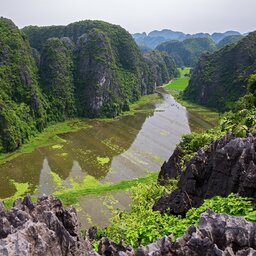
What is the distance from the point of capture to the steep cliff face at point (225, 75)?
114125 mm

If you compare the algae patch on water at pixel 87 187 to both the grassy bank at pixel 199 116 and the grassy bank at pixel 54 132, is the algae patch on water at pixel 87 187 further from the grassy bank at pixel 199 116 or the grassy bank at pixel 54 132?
the grassy bank at pixel 199 116

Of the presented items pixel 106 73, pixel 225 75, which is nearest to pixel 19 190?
pixel 106 73

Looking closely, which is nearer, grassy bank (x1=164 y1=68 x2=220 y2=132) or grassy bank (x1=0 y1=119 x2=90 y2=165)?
grassy bank (x1=0 y1=119 x2=90 y2=165)

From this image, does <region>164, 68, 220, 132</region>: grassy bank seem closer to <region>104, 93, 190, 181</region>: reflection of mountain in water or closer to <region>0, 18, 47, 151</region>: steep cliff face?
<region>104, 93, 190, 181</region>: reflection of mountain in water

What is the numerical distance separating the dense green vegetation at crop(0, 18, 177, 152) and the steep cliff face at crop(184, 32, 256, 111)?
2228cm

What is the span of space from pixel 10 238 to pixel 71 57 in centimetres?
11194

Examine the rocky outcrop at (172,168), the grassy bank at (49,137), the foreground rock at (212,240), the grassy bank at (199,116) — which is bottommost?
the grassy bank at (49,137)

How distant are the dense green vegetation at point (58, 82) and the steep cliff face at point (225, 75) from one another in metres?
22.3

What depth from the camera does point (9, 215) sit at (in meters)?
20.8

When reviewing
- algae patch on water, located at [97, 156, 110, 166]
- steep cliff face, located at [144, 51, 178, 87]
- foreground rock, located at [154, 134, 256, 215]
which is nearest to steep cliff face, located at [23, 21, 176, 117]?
steep cliff face, located at [144, 51, 178, 87]

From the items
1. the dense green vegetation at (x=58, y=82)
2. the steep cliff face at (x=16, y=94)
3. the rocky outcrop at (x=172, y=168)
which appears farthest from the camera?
the dense green vegetation at (x=58, y=82)

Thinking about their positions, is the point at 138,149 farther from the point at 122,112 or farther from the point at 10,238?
the point at 10,238

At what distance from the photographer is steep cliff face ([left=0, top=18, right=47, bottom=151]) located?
3012 inches

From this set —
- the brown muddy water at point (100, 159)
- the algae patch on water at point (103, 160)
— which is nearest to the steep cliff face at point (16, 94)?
the brown muddy water at point (100, 159)
